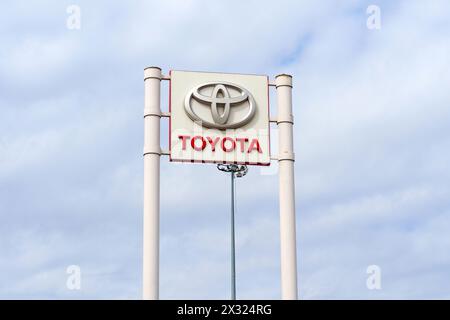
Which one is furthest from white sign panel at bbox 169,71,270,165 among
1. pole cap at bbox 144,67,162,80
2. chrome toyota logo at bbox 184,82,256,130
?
pole cap at bbox 144,67,162,80

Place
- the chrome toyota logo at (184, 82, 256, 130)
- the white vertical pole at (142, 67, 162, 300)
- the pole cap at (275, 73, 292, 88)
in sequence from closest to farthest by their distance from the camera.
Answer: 1. the white vertical pole at (142, 67, 162, 300)
2. the chrome toyota logo at (184, 82, 256, 130)
3. the pole cap at (275, 73, 292, 88)

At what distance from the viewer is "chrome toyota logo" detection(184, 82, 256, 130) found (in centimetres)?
2186

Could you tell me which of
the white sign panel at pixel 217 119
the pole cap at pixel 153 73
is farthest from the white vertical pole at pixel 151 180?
the white sign panel at pixel 217 119

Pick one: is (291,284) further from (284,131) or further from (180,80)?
(180,80)

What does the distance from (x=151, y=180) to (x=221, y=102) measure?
288 centimetres

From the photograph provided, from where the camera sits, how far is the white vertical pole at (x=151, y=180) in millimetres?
20438

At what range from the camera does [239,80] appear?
22484mm

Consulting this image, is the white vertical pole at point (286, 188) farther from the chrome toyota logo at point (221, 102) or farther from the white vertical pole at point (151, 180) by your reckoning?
the white vertical pole at point (151, 180)

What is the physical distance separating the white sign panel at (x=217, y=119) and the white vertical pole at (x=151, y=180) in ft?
1.41

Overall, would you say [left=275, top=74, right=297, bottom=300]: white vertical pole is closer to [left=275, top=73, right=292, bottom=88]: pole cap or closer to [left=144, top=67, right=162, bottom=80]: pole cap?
[left=275, top=73, right=292, bottom=88]: pole cap

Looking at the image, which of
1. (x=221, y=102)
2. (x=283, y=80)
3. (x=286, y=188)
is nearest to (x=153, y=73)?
(x=221, y=102)
